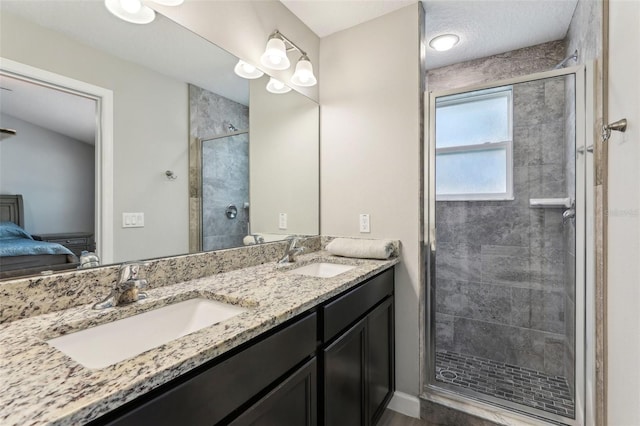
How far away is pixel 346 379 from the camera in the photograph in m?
1.25

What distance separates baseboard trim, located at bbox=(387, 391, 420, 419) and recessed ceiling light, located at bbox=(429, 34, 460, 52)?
2.42 m

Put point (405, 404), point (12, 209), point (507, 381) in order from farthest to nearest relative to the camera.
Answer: point (507, 381) → point (405, 404) → point (12, 209)

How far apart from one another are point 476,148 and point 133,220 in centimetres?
235

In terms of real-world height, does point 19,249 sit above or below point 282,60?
below

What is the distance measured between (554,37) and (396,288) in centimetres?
214

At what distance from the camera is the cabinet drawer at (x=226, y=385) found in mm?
569

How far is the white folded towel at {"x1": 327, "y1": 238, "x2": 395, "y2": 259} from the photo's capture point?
1727 millimetres

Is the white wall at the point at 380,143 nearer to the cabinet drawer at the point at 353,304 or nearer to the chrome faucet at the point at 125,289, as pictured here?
→ the cabinet drawer at the point at 353,304

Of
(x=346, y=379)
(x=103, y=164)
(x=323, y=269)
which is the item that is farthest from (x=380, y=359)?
(x=103, y=164)

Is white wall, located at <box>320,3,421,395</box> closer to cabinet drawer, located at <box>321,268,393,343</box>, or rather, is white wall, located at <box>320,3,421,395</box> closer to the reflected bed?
cabinet drawer, located at <box>321,268,393,343</box>

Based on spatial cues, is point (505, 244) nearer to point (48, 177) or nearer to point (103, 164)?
point (103, 164)

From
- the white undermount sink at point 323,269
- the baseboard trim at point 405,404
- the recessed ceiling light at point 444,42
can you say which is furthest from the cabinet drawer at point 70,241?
the recessed ceiling light at point 444,42

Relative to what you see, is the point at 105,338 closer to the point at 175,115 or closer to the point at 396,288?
the point at 175,115
